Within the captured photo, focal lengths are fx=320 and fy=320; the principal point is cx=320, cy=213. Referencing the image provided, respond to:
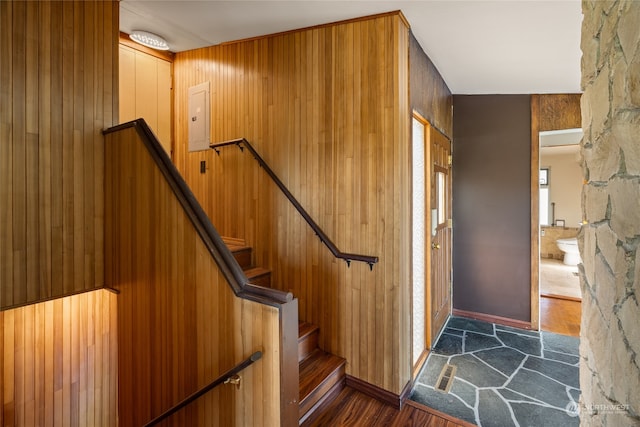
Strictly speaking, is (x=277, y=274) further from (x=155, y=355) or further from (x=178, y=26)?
(x=178, y=26)

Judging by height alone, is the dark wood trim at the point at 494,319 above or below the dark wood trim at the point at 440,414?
above

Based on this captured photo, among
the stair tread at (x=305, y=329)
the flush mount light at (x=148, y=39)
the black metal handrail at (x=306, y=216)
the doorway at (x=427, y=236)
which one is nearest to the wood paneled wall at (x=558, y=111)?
the doorway at (x=427, y=236)

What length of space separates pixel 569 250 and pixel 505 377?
505 centimetres

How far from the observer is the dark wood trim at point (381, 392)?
233 cm

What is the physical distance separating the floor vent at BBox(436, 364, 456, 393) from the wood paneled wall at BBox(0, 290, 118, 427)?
2612 millimetres

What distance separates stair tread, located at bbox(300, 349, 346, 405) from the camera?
86.0 inches

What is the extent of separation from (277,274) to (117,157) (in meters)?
1.51

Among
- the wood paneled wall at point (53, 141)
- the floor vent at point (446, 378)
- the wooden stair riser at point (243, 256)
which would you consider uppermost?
the wood paneled wall at point (53, 141)

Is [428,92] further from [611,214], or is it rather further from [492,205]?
[611,214]

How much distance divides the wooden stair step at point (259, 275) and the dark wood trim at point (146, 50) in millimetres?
2764

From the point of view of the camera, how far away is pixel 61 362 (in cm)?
239

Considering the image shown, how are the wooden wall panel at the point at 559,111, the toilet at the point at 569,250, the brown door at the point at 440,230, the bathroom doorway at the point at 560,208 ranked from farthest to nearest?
the bathroom doorway at the point at 560,208 → the toilet at the point at 569,250 → the wooden wall panel at the point at 559,111 → the brown door at the point at 440,230

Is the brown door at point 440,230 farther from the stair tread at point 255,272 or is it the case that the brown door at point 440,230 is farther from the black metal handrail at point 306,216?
the stair tread at point 255,272

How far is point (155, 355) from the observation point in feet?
6.63
